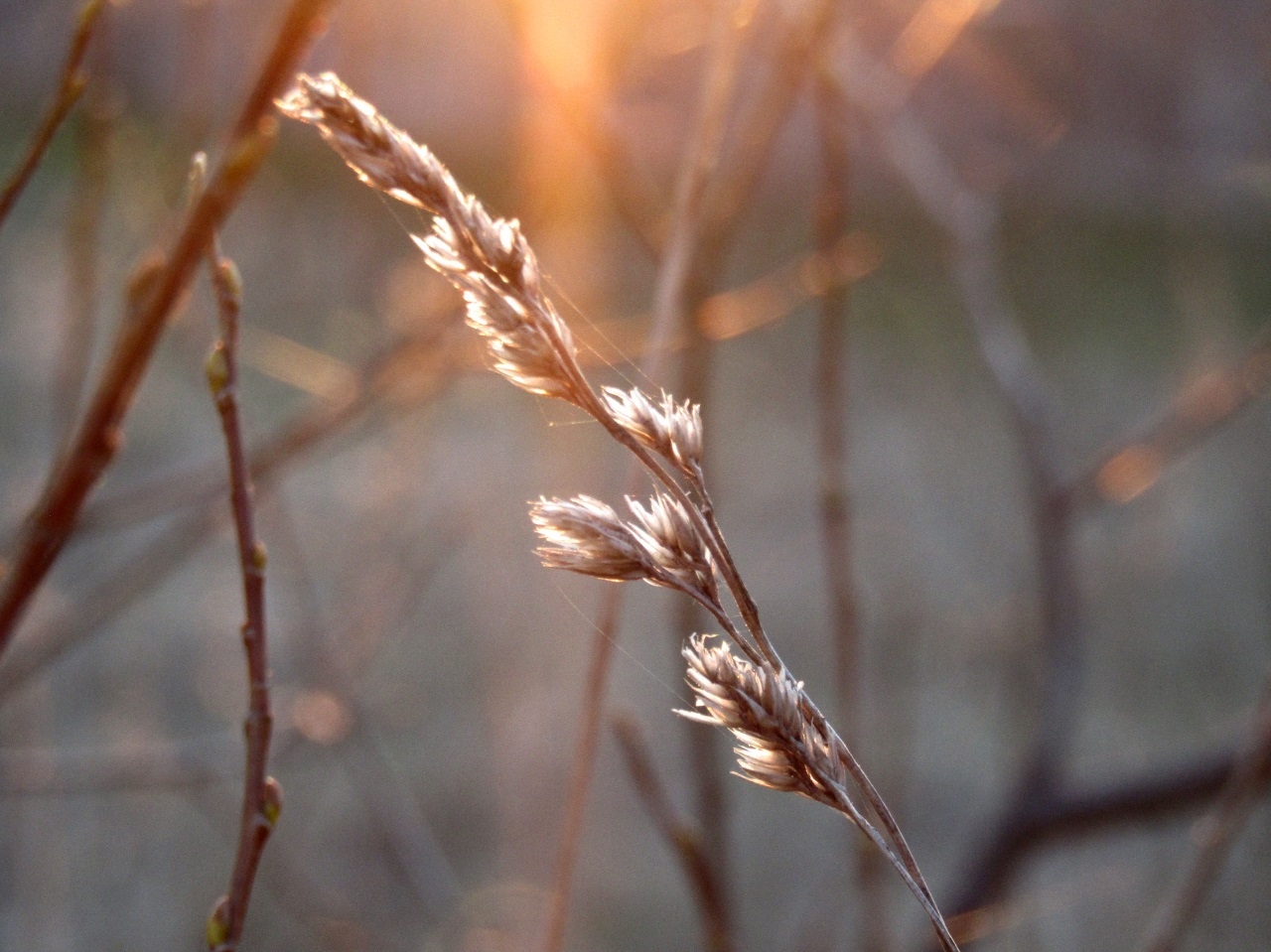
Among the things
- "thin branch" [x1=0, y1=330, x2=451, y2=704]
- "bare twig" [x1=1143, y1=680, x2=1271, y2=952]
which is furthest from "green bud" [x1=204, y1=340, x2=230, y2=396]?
"bare twig" [x1=1143, y1=680, x2=1271, y2=952]

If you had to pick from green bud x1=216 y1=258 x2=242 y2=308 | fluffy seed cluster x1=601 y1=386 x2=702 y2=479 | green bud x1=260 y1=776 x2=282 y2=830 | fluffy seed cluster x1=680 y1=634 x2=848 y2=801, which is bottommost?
green bud x1=260 y1=776 x2=282 y2=830

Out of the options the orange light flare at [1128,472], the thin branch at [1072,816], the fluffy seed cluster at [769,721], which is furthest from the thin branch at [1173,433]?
the fluffy seed cluster at [769,721]

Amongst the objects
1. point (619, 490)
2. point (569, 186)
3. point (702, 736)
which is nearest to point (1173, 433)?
point (702, 736)

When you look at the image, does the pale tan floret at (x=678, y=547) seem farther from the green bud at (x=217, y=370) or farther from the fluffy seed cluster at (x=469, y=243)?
the green bud at (x=217, y=370)

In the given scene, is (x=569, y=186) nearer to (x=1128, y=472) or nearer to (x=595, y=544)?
(x=1128, y=472)

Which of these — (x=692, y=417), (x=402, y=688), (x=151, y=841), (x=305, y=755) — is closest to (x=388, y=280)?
(x=305, y=755)

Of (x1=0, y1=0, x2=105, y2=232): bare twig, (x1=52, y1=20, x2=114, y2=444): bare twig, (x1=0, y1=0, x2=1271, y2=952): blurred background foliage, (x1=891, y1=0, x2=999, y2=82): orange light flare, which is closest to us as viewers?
(x1=0, y1=0, x2=105, y2=232): bare twig

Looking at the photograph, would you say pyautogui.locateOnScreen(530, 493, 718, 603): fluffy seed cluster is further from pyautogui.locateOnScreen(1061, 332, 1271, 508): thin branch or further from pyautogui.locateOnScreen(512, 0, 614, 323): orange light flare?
pyautogui.locateOnScreen(1061, 332, 1271, 508): thin branch
